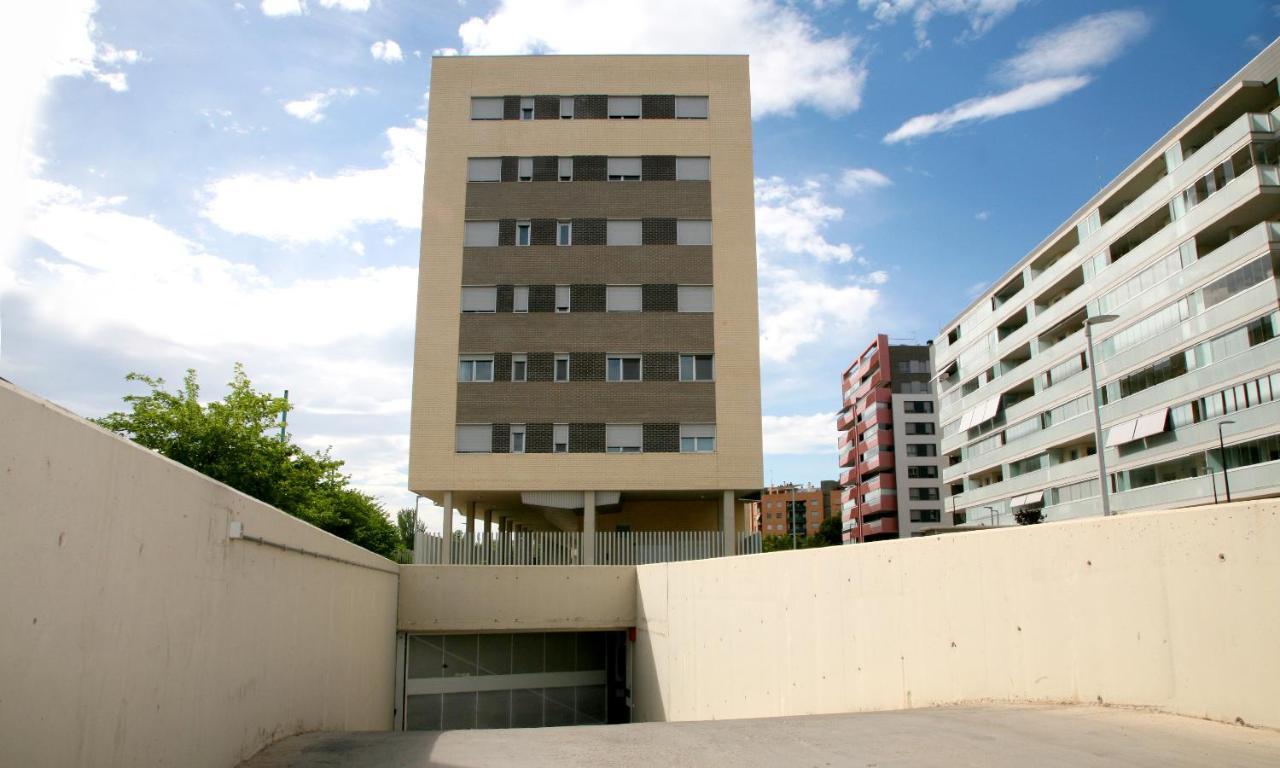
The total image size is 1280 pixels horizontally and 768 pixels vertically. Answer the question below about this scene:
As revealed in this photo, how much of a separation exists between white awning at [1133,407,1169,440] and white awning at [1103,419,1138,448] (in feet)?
1.41

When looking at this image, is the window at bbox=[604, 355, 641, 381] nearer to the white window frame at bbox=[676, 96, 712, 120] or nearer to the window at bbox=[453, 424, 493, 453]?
the window at bbox=[453, 424, 493, 453]

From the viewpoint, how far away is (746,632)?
40.7ft

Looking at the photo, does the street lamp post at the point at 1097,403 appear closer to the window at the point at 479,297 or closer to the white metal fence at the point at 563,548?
the white metal fence at the point at 563,548

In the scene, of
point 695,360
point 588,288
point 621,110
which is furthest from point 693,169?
point 695,360

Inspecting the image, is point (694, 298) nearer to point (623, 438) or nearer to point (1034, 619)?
point (623, 438)

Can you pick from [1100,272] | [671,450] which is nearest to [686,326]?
[671,450]

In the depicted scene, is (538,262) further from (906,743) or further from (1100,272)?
(1100,272)

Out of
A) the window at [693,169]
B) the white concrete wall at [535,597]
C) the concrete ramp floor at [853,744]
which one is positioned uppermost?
the window at [693,169]

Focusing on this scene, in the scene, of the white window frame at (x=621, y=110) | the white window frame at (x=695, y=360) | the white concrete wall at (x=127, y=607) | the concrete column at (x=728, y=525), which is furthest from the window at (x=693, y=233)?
the white concrete wall at (x=127, y=607)

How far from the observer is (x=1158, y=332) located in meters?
48.4

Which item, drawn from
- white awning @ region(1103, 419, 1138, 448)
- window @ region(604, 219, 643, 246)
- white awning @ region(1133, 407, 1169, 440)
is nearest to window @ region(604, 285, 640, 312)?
window @ region(604, 219, 643, 246)

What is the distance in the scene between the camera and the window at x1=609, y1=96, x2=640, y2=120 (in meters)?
30.3

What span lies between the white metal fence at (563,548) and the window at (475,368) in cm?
516

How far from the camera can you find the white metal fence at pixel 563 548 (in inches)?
992
